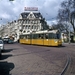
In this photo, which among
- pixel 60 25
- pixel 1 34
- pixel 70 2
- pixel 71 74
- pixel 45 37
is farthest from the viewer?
pixel 1 34

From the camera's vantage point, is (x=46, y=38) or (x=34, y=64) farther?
(x=46, y=38)

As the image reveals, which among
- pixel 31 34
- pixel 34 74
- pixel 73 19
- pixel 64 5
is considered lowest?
pixel 34 74

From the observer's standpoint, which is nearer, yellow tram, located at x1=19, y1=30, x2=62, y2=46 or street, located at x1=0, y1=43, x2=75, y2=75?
street, located at x1=0, y1=43, x2=75, y2=75

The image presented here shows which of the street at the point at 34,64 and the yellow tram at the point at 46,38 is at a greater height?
the yellow tram at the point at 46,38

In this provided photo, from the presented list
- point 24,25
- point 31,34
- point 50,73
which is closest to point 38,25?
point 24,25

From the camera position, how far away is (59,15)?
67625 mm

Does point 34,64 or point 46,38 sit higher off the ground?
point 46,38

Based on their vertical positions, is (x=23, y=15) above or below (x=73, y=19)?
Result: above

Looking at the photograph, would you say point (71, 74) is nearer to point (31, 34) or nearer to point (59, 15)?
point (31, 34)

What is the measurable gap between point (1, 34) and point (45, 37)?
137m

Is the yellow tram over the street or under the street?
over

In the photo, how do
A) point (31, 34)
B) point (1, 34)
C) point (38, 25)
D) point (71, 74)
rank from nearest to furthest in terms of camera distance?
1. point (71, 74)
2. point (31, 34)
3. point (38, 25)
4. point (1, 34)

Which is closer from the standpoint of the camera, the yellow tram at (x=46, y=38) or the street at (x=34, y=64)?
the street at (x=34, y=64)

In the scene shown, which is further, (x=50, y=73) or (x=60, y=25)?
(x=60, y=25)
